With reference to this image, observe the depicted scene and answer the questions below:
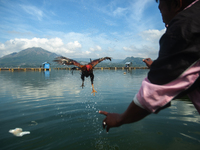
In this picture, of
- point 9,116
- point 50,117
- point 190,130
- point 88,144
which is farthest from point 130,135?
point 9,116

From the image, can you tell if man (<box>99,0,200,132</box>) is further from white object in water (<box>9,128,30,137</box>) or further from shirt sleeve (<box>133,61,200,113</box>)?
white object in water (<box>9,128,30,137</box>)

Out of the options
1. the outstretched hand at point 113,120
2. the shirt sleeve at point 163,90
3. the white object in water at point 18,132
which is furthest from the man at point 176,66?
the white object in water at point 18,132

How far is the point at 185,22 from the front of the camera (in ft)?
3.01

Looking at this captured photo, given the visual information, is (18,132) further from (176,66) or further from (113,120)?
(176,66)

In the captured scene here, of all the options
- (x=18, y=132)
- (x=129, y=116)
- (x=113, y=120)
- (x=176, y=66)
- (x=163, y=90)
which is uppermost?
(x=176, y=66)

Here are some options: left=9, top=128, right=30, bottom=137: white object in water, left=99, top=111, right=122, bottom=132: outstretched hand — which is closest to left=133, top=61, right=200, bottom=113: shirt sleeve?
left=99, top=111, right=122, bottom=132: outstretched hand

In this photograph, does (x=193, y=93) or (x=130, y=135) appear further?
(x=130, y=135)

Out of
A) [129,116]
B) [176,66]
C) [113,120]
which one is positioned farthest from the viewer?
[113,120]

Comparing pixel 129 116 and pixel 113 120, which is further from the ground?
pixel 129 116

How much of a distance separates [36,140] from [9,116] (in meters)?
4.00

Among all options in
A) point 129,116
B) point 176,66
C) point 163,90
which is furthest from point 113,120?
point 176,66

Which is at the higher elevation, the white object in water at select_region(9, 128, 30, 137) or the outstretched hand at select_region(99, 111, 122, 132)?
the outstretched hand at select_region(99, 111, 122, 132)

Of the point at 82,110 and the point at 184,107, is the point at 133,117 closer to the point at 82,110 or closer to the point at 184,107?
the point at 82,110

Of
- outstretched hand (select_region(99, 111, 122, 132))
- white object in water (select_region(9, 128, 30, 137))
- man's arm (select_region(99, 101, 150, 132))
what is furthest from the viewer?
white object in water (select_region(9, 128, 30, 137))
